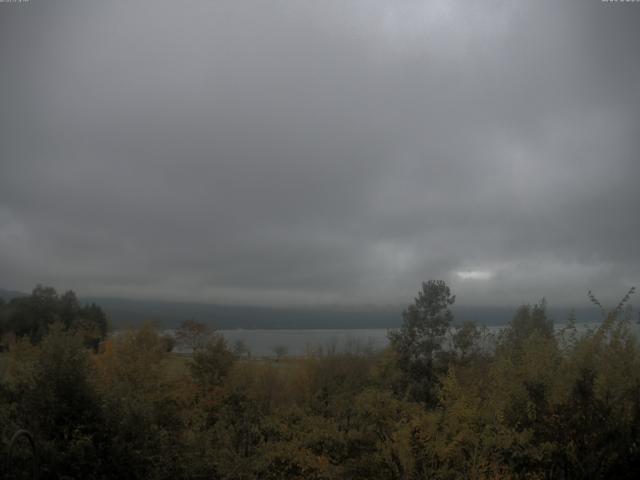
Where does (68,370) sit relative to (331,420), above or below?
above

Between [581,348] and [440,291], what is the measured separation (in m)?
26.9

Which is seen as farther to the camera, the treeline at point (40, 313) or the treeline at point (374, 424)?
the treeline at point (40, 313)

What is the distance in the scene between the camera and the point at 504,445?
48.1ft

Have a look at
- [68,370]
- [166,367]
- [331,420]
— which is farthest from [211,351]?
[68,370]

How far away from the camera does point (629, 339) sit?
1605 cm

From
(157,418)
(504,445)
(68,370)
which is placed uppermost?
(68,370)

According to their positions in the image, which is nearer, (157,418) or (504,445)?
(504,445)

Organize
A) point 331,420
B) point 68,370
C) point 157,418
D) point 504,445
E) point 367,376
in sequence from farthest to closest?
point 367,376 < point 157,418 < point 331,420 < point 68,370 < point 504,445

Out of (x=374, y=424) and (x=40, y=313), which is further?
(x=40, y=313)

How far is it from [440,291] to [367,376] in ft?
33.1

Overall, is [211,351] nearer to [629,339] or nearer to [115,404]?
[115,404]


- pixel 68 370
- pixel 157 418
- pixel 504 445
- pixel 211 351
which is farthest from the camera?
pixel 211 351

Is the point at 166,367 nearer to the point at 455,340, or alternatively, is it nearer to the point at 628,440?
the point at 455,340

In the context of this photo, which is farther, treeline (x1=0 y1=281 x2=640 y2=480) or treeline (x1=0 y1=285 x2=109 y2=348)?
treeline (x1=0 y1=285 x2=109 y2=348)
